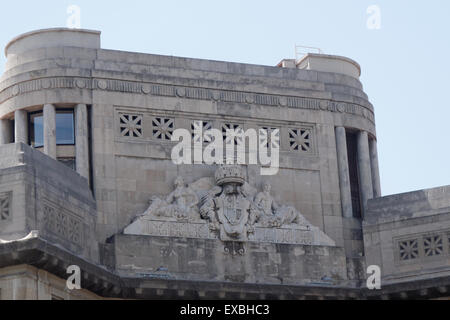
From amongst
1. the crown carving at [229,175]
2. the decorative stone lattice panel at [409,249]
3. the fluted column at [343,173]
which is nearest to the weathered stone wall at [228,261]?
the decorative stone lattice panel at [409,249]

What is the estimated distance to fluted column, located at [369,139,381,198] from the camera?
54562mm

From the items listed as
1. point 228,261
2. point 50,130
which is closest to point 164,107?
point 50,130

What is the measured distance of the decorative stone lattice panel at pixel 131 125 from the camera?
1993 inches

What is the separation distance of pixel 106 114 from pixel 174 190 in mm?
3284

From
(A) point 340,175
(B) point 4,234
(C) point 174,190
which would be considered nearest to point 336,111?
(A) point 340,175

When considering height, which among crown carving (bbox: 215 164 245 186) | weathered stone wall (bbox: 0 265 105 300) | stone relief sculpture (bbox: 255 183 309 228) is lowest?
weathered stone wall (bbox: 0 265 105 300)

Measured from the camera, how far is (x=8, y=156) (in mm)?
45031

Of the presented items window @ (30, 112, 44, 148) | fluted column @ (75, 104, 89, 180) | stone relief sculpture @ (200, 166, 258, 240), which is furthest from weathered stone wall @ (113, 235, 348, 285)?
window @ (30, 112, 44, 148)

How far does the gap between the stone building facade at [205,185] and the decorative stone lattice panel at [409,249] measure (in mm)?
32

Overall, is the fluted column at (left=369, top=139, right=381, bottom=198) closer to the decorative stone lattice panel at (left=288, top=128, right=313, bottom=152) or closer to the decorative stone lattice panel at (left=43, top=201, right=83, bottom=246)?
the decorative stone lattice panel at (left=288, top=128, right=313, bottom=152)

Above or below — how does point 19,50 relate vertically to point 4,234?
above

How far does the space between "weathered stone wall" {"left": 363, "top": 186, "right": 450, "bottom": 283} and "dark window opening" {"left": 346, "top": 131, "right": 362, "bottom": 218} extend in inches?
84.5

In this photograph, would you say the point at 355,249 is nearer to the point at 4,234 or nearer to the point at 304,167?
the point at 304,167

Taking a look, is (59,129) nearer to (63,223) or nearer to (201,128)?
(201,128)
